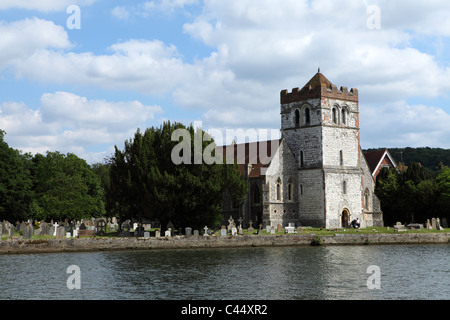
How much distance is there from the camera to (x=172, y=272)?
28.0m

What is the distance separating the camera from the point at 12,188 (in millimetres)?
55156

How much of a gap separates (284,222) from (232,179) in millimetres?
12395

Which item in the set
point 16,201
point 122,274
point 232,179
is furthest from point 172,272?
point 16,201

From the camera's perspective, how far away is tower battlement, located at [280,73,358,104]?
61469mm

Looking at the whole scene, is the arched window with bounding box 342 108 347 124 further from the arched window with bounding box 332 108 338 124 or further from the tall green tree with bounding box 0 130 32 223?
the tall green tree with bounding box 0 130 32 223

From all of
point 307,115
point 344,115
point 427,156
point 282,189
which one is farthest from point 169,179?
point 427,156

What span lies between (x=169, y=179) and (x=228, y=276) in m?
21.0

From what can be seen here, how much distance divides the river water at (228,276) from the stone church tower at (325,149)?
2235cm

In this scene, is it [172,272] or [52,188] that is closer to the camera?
[172,272]

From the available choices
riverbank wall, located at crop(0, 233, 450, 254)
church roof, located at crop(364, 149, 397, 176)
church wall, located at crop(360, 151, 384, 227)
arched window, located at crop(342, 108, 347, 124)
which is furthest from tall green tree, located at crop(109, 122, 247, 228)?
church roof, located at crop(364, 149, 397, 176)

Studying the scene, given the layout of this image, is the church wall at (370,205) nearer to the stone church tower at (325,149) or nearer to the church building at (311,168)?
the church building at (311,168)

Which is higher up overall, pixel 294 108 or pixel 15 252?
pixel 294 108

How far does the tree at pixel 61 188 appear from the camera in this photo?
2512 inches

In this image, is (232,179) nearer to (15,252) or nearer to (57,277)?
(15,252)
